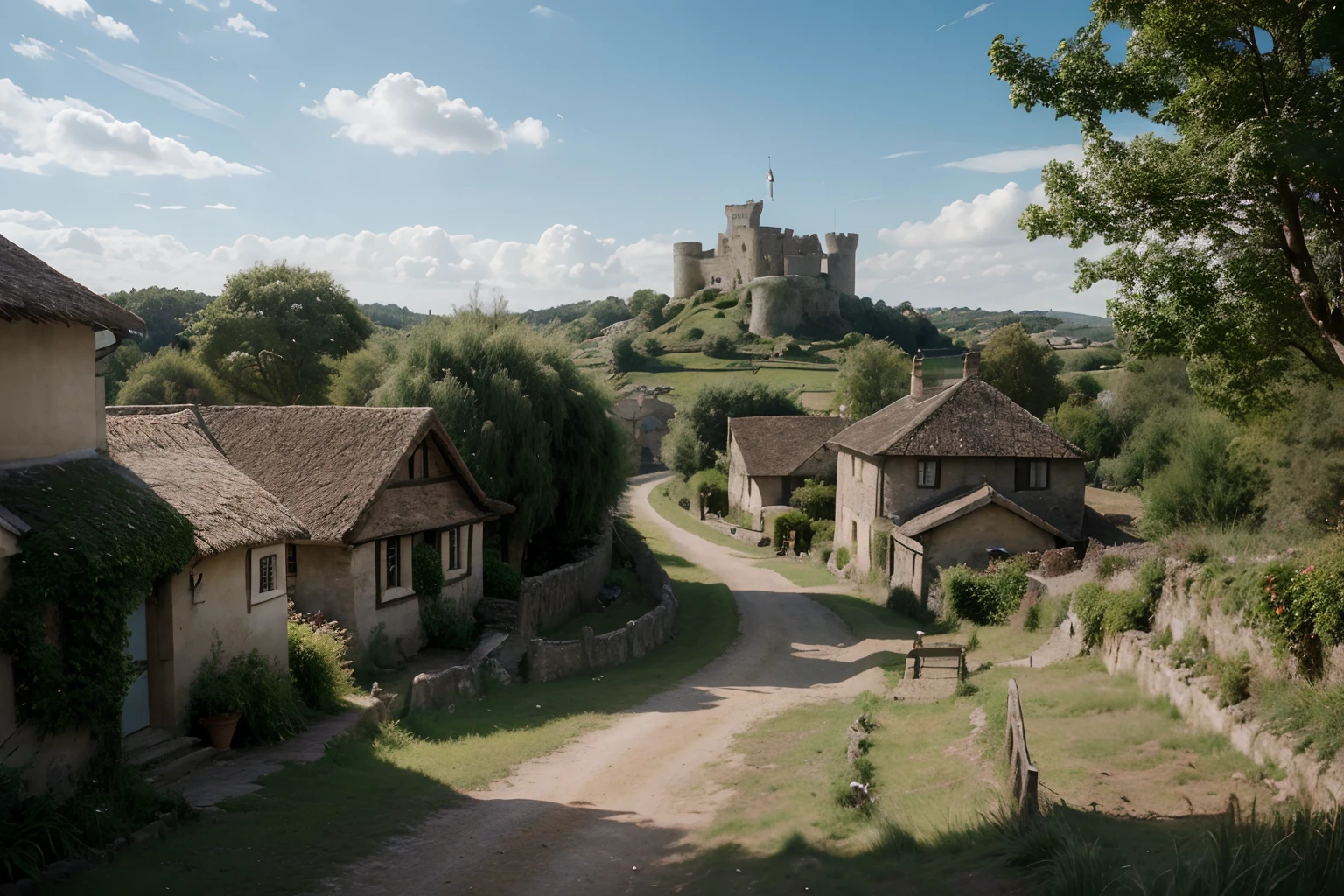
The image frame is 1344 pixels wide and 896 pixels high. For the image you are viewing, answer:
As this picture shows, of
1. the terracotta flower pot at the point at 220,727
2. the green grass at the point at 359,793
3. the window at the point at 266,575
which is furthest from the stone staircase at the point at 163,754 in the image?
the window at the point at 266,575

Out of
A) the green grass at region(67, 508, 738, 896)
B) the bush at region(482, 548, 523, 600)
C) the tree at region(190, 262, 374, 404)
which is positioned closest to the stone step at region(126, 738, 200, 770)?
the green grass at region(67, 508, 738, 896)

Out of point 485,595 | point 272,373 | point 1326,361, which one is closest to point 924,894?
point 1326,361

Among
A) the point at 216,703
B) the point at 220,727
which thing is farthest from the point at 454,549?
the point at 220,727

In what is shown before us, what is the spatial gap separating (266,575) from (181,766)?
388cm

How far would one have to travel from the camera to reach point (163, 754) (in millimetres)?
13180

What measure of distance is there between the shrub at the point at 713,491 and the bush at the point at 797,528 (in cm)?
1455

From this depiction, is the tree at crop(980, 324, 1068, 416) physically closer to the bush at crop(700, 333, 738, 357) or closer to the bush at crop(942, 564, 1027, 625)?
the bush at crop(942, 564, 1027, 625)

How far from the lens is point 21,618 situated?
10.3 meters

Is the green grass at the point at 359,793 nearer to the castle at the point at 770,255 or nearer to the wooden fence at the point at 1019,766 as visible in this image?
the wooden fence at the point at 1019,766

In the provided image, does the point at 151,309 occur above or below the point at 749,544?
above

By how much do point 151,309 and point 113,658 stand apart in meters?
98.6

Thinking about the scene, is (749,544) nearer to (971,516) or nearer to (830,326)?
(971,516)

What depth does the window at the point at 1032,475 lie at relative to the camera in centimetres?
3500

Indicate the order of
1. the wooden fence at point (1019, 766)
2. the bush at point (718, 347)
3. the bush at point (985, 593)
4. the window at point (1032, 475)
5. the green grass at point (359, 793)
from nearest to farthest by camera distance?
the wooden fence at point (1019, 766) → the green grass at point (359, 793) → the bush at point (985, 593) → the window at point (1032, 475) → the bush at point (718, 347)
